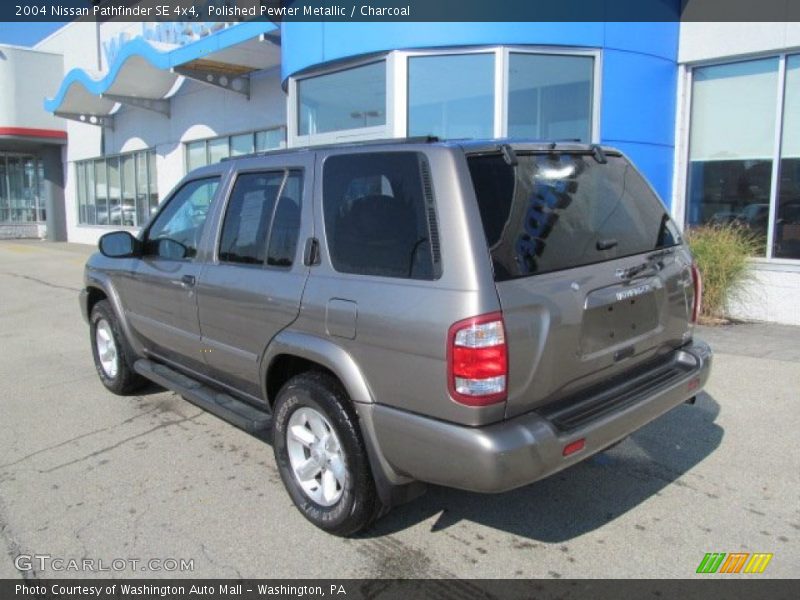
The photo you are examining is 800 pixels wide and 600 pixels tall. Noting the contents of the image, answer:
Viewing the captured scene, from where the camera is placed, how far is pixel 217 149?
16.6 meters

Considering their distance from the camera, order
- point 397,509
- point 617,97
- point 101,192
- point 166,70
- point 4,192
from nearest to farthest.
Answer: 1. point 397,509
2. point 617,97
3. point 166,70
4. point 101,192
5. point 4,192

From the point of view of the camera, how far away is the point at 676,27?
8.96 metres

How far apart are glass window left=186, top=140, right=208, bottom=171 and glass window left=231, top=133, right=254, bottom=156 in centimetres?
147

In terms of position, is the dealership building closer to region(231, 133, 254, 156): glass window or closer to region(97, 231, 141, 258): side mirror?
region(231, 133, 254, 156): glass window

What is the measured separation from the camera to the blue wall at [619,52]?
8.35 meters

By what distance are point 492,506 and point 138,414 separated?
290 cm

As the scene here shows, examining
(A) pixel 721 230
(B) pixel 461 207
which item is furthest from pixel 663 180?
(B) pixel 461 207

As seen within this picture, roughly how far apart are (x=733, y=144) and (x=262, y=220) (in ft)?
24.2

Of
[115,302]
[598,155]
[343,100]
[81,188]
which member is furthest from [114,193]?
[598,155]

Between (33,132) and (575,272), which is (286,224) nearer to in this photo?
(575,272)

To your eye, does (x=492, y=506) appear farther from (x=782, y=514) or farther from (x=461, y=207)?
(x=461, y=207)

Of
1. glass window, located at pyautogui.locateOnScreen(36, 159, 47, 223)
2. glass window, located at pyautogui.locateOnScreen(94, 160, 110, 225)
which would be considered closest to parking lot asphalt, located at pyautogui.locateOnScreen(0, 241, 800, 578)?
glass window, located at pyautogui.locateOnScreen(94, 160, 110, 225)

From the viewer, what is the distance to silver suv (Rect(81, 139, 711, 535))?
265cm

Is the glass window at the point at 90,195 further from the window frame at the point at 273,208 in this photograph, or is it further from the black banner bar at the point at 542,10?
the window frame at the point at 273,208
